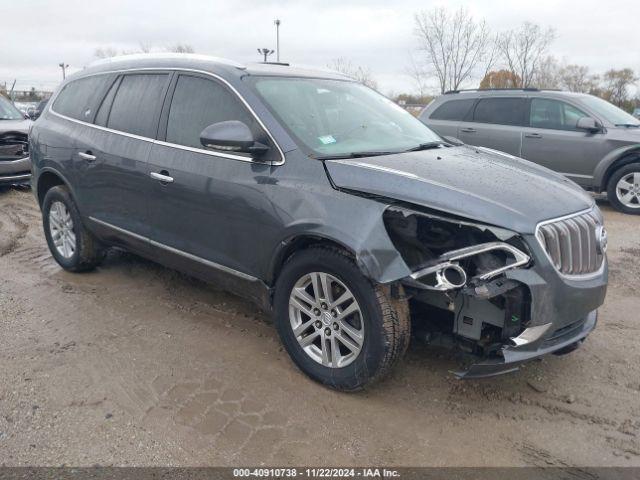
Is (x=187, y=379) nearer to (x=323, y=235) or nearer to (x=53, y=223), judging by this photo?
(x=323, y=235)

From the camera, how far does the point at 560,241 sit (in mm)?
2830

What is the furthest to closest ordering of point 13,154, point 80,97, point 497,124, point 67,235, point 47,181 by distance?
point 13,154 < point 497,124 < point 47,181 < point 67,235 < point 80,97

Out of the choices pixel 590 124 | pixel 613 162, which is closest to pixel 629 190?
pixel 613 162

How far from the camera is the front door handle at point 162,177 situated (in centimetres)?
383

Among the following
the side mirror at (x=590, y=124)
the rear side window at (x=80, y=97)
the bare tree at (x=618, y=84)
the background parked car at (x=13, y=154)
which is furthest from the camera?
the bare tree at (x=618, y=84)

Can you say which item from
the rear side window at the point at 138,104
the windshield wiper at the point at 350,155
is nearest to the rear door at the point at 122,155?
the rear side window at the point at 138,104

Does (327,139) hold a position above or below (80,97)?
below

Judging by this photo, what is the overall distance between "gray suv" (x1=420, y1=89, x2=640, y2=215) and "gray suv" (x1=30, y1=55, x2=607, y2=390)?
5003 millimetres

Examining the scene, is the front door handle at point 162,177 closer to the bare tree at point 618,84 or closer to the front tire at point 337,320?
the front tire at point 337,320

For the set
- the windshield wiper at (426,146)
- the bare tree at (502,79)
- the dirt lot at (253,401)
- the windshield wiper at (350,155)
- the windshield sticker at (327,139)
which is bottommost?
the dirt lot at (253,401)

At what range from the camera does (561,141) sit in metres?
8.41

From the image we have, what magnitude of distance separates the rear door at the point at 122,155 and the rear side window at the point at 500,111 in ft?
21.2

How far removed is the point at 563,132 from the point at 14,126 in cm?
916

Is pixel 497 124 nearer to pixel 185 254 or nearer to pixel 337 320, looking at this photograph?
pixel 185 254
